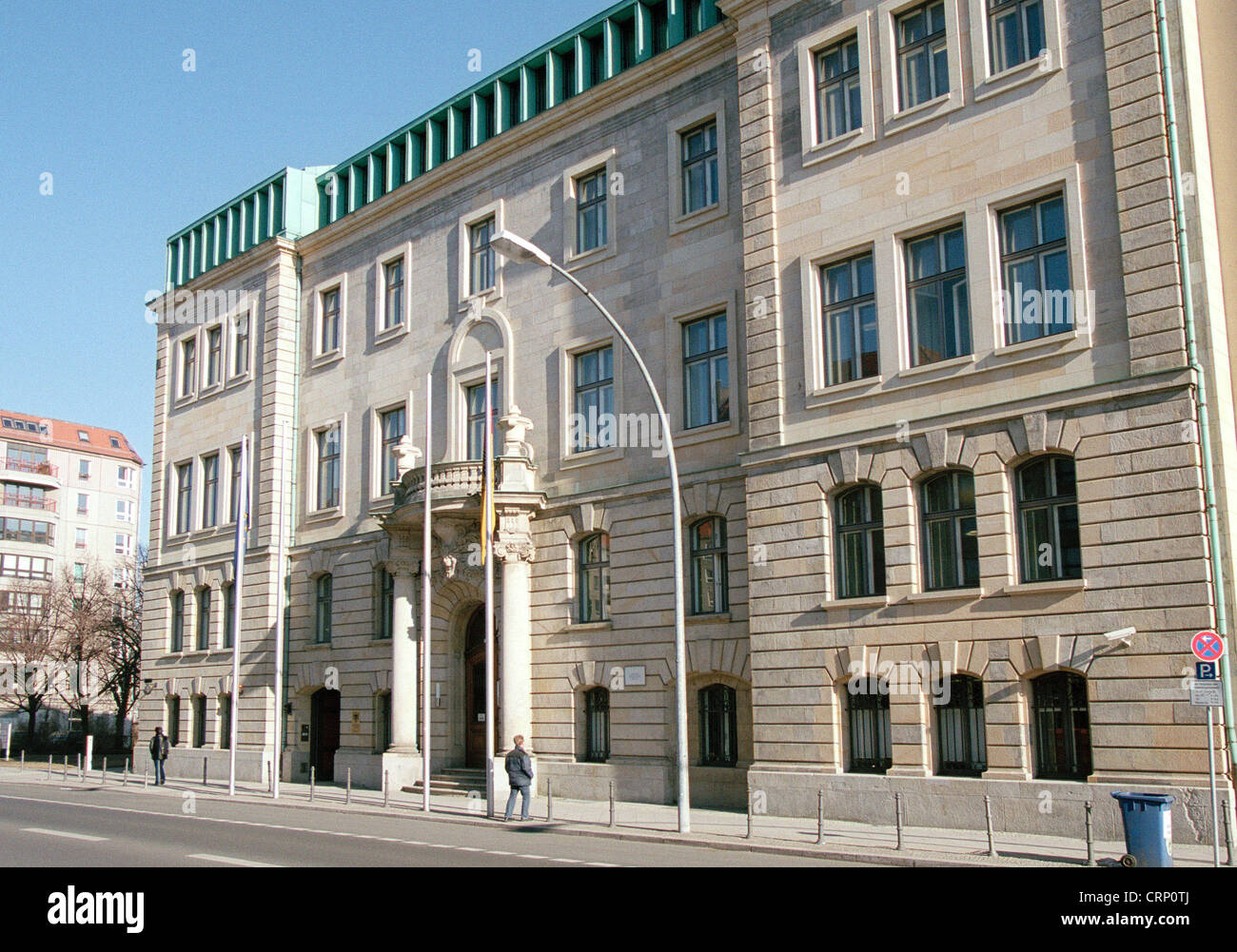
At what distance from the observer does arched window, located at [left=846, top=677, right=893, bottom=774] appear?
23.3 m

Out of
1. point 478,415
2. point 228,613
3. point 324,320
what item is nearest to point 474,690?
point 478,415

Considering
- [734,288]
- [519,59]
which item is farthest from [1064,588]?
[519,59]

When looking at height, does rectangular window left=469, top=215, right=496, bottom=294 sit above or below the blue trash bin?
above

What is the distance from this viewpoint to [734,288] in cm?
2758

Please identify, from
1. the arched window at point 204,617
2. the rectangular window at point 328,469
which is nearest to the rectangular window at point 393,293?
the rectangular window at point 328,469

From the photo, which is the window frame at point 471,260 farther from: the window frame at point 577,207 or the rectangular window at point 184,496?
the rectangular window at point 184,496

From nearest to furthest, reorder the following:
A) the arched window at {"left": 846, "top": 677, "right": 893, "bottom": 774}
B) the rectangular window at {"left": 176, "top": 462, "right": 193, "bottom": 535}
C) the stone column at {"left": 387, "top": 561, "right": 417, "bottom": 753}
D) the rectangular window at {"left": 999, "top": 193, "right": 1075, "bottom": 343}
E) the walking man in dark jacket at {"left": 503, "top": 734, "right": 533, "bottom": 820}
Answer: the rectangular window at {"left": 999, "top": 193, "right": 1075, "bottom": 343}
the arched window at {"left": 846, "top": 677, "right": 893, "bottom": 774}
the walking man in dark jacket at {"left": 503, "top": 734, "right": 533, "bottom": 820}
the stone column at {"left": 387, "top": 561, "right": 417, "bottom": 753}
the rectangular window at {"left": 176, "top": 462, "right": 193, "bottom": 535}

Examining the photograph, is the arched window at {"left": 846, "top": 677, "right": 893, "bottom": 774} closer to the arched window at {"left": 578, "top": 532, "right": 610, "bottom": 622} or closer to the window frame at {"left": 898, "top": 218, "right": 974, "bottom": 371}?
the window frame at {"left": 898, "top": 218, "right": 974, "bottom": 371}

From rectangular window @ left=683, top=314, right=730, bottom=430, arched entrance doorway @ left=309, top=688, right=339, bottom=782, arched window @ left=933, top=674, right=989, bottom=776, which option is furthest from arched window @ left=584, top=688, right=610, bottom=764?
arched entrance doorway @ left=309, top=688, right=339, bottom=782

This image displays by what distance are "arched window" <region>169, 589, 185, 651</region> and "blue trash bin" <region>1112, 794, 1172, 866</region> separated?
37.0 meters

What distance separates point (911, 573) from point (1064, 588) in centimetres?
309

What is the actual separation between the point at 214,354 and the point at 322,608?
12.7m

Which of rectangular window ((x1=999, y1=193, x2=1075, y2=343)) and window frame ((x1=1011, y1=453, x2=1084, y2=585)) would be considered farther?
rectangular window ((x1=999, y1=193, x2=1075, y2=343))
